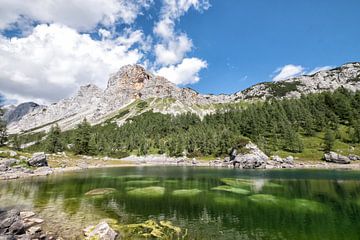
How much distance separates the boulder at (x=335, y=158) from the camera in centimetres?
11862

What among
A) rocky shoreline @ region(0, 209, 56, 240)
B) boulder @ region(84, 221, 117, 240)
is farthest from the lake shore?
boulder @ region(84, 221, 117, 240)

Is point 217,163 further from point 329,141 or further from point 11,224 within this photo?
point 11,224

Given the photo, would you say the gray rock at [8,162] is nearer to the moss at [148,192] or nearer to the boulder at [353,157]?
the moss at [148,192]

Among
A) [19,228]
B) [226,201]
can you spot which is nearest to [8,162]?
[19,228]

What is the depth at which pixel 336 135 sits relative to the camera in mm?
149000

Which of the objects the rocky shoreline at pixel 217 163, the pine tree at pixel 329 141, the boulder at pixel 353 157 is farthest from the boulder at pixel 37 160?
the boulder at pixel 353 157

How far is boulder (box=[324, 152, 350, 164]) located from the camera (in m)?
119

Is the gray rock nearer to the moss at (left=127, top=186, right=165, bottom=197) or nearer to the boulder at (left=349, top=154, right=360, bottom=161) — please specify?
the moss at (left=127, top=186, right=165, bottom=197)

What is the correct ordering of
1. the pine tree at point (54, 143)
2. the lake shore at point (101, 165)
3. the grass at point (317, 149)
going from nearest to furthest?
the lake shore at point (101, 165)
the grass at point (317, 149)
the pine tree at point (54, 143)

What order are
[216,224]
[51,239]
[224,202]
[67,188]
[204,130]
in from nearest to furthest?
[51,239], [216,224], [224,202], [67,188], [204,130]

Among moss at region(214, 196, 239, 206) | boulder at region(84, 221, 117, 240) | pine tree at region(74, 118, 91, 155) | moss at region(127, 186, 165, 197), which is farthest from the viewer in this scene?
pine tree at region(74, 118, 91, 155)

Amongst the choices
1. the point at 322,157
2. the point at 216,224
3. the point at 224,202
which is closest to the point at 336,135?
the point at 322,157

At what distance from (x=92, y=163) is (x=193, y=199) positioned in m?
102

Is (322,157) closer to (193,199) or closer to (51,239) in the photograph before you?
(193,199)
